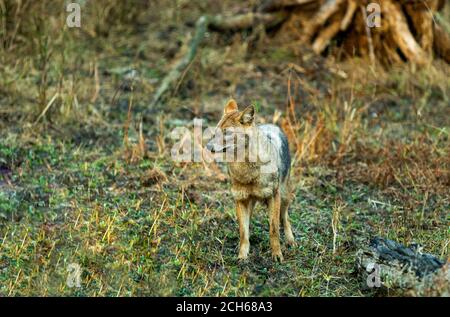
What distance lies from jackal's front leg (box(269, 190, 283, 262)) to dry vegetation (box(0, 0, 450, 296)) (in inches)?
5.2

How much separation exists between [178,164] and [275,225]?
8.04 feet

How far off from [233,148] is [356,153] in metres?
3.19

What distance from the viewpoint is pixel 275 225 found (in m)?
6.46

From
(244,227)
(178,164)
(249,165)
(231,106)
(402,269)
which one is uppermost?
(231,106)

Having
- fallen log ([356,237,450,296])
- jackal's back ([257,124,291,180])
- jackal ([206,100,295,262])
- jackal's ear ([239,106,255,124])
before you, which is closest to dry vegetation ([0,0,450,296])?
fallen log ([356,237,450,296])

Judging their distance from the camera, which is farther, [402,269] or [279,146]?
[279,146]

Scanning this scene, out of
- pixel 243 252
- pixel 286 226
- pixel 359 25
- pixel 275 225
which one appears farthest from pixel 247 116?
pixel 359 25

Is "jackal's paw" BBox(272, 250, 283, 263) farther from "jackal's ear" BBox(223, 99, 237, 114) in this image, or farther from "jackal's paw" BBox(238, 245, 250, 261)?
"jackal's ear" BBox(223, 99, 237, 114)

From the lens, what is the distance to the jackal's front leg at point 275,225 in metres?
6.46

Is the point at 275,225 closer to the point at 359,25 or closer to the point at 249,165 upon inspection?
the point at 249,165

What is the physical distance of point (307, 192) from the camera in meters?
8.29

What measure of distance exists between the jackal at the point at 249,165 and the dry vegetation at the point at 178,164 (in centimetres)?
35

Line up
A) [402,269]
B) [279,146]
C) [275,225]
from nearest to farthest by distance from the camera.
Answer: [402,269] < [275,225] < [279,146]
